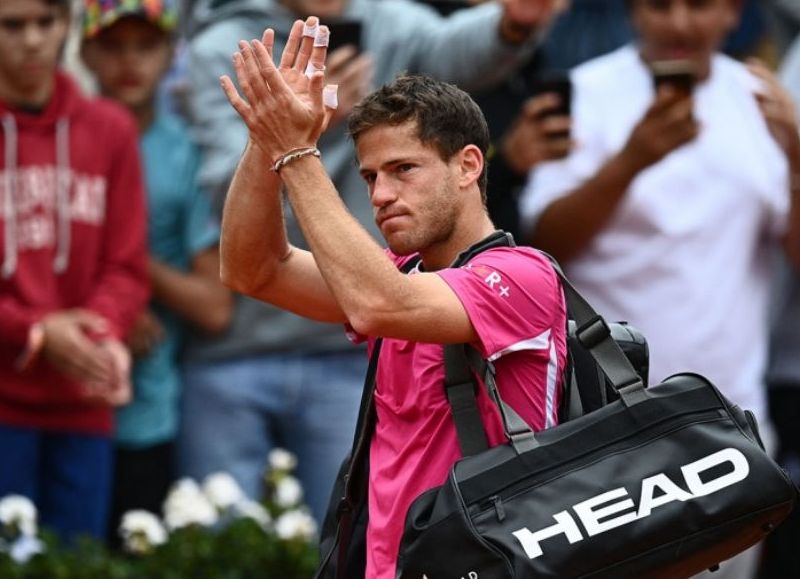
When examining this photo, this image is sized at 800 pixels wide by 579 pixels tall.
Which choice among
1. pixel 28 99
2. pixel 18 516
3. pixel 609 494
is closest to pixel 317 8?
pixel 28 99

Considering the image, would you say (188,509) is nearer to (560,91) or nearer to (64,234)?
(64,234)

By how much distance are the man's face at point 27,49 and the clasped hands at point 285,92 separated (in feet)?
8.17

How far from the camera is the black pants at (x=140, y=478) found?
6387mm

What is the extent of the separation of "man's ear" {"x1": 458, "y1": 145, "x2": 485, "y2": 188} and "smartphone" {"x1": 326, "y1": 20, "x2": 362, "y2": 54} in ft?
7.29

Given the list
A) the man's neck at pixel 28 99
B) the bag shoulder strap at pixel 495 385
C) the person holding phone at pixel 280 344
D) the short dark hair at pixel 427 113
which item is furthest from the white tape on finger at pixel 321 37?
the man's neck at pixel 28 99

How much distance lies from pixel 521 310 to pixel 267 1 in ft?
9.76

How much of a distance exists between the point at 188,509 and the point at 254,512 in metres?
0.25

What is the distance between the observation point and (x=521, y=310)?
12.3 feet

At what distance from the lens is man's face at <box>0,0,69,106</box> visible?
6.06 meters

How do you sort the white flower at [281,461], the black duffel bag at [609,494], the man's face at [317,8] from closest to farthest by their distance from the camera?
the black duffel bag at [609,494] < the white flower at [281,461] < the man's face at [317,8]

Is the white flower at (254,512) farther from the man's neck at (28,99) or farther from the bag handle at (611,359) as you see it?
the bag handle at (611,359)

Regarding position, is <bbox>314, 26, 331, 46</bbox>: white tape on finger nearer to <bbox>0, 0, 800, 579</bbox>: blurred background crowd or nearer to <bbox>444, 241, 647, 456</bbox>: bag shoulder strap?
<bbox>444, 241, 647, 456</bbox>: bag shoulder strap

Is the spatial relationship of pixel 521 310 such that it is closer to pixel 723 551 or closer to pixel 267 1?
pixel 723 551

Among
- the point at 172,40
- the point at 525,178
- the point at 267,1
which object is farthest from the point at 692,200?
the point at 172,40
